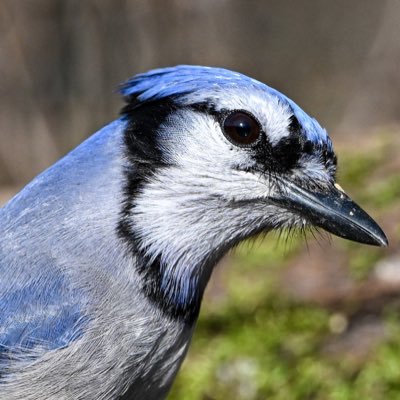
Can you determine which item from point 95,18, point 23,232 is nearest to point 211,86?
point 23,232

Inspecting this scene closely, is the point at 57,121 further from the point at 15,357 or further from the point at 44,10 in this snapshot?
the point at 15,357

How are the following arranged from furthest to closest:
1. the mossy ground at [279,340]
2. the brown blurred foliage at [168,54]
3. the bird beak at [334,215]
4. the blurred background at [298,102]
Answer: the brown blurred foliage at [168,54], the blurred background at [298,102], the mossy ground at [279,340], the bird beak at [334,215]

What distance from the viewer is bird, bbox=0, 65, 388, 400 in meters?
2.39

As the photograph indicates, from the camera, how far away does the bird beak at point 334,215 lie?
2.51 m

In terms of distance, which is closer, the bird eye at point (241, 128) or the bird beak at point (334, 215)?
the bird eye at point (241, 128)

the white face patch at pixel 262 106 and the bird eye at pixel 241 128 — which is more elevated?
the white face patch at pixel 262 106

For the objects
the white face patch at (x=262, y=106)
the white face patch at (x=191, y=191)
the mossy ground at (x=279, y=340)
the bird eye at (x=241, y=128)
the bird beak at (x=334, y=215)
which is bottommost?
the mossy ground at (x=279, y=340)

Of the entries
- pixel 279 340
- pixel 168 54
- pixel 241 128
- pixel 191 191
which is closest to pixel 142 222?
pixel 191 191

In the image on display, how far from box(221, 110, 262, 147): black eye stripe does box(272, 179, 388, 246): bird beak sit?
0.70ft

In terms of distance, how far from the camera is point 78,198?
246 centimetres

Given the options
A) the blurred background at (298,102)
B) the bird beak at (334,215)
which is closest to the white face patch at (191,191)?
the bird beak at (334,215)

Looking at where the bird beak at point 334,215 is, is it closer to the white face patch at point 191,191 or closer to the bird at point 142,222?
the bird at point 142,222

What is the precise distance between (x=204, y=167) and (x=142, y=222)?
23 centimetres

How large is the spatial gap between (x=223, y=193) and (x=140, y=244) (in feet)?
0.88
